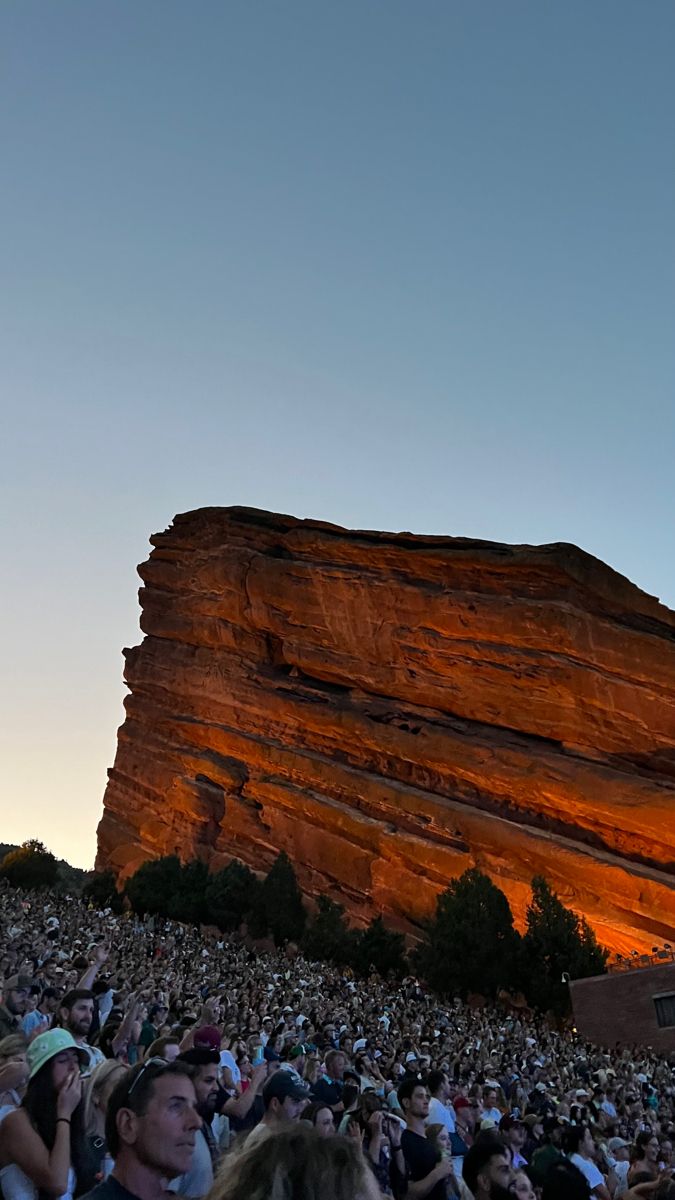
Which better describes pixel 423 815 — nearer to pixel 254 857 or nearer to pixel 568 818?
pixel 568 818

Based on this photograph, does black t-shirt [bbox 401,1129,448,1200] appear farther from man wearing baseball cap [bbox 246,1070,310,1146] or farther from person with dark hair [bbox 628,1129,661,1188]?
person with dark hair [bbox 628,1129,661,1188]

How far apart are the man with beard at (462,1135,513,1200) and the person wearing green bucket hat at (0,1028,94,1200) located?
2.44 metres

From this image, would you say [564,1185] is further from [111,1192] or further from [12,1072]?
[111,1192]

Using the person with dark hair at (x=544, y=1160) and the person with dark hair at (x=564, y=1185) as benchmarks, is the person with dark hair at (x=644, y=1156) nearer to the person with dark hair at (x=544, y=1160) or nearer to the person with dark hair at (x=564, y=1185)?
the person with dark hair at (x=544, y=1160)

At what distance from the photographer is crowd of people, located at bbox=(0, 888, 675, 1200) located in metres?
3.41

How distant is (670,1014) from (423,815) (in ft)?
76.9

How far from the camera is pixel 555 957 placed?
1640 inches

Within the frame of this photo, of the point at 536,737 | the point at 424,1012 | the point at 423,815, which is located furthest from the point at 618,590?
the point at 424,1012

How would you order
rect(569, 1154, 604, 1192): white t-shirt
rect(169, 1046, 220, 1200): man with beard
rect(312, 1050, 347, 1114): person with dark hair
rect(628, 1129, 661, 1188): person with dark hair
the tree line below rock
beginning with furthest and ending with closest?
the tree line below rock → rect(312, 1050, 347, 1114): person with dark hair → rect(628, 1129, 661, 1188): person with dark hair → rect(569, 1154, 604, 1192): white t-shirt → rect(169, 1046, 220, 1200): man with beard

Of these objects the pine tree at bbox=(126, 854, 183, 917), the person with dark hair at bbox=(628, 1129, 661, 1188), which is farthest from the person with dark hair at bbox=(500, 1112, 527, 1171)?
the pine tree at bbox=(126, 854, 183, 917)

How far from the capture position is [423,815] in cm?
5766

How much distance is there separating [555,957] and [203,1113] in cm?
3918

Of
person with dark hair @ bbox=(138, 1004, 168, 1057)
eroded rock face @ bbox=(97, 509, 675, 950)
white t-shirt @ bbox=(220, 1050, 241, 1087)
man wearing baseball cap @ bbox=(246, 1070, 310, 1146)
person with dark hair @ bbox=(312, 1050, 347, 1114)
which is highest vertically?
eroded rock face @ bbox=(97, 509, 675, 950)

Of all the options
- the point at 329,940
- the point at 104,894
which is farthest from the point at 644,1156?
the point at 104,894
